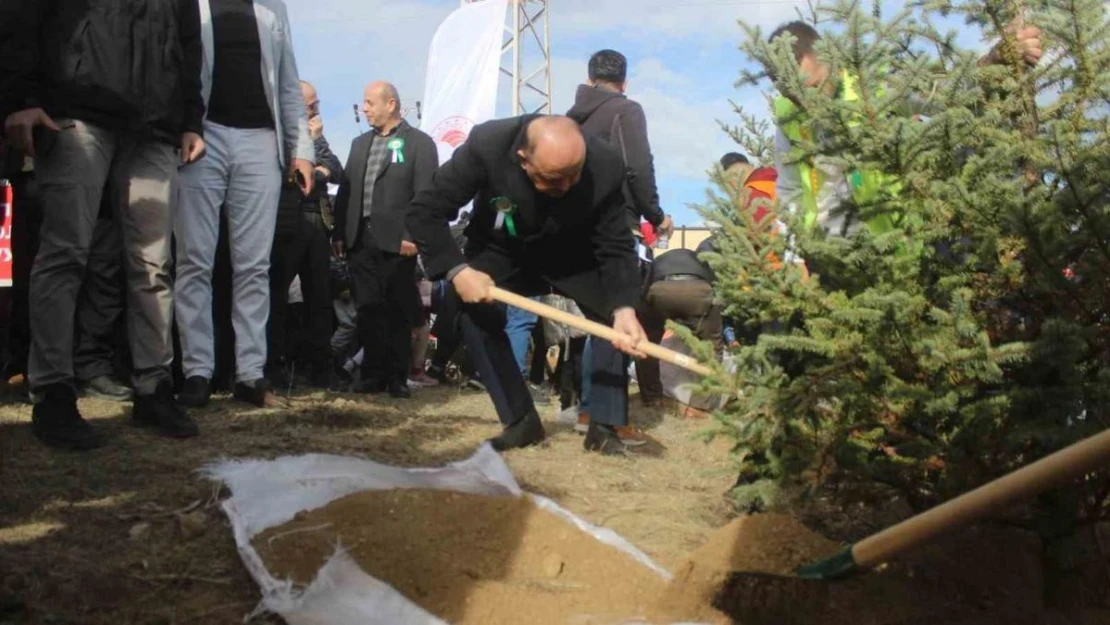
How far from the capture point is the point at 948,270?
10.9 ft

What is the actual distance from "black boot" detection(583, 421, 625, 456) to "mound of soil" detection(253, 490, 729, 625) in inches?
61.9

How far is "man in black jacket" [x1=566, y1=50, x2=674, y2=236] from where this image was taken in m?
6.56

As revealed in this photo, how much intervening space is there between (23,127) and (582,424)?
120 inches

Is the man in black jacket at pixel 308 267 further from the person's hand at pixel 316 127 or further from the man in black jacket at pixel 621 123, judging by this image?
the man in black jacket at pixel 621 123

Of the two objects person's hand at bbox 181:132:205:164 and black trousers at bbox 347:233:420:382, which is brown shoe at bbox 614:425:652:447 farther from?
person's hand at bbox 181:132:205:164

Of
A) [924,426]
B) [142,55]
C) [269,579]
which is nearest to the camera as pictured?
[269,579]

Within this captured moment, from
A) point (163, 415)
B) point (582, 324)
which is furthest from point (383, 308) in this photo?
point (582, 324)

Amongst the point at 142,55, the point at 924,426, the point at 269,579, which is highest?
the point at 142,55

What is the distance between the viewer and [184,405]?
5.47 m

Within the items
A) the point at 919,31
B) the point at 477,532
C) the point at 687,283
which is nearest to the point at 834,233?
the point at 919,31

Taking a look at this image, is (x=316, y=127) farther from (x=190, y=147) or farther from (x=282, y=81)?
(x=190, y=147)

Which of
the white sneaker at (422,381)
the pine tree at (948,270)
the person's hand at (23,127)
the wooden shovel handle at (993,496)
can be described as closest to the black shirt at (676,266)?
the white sneaker at (422,381)

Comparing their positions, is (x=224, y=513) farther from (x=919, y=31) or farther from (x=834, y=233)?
(x=919, y=31)

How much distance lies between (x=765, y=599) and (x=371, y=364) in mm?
4661
